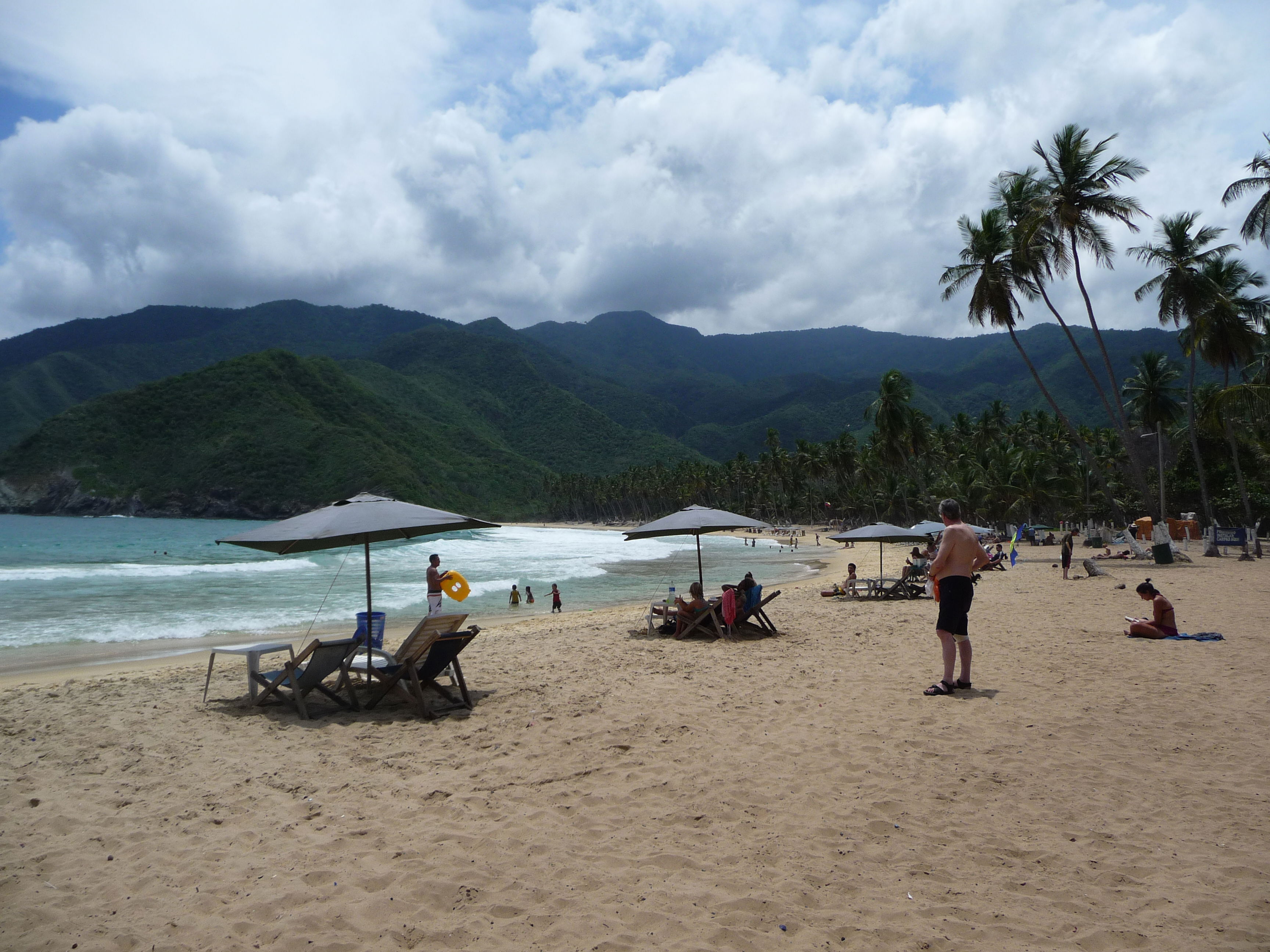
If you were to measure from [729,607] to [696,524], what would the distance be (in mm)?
1193

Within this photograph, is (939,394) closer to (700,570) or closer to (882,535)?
(882,535)

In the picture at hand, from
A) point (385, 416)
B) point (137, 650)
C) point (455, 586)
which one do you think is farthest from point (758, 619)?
point (385, 416)

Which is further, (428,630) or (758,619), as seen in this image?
(758,619)

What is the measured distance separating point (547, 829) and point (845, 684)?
11.8 ft

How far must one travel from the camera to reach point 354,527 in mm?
6031

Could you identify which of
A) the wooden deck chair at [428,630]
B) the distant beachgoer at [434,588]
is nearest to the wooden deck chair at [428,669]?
the wooden deck chair at [428,630]

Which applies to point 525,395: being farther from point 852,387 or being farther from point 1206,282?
point 1206,282

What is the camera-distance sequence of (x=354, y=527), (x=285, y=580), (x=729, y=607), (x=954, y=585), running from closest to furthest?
(x=954, y=585) < (x=354, y=527) < (x=729, y=607) < (x=285, y=580)

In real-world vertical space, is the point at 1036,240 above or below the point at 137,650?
above

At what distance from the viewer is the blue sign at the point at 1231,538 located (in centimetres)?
2027

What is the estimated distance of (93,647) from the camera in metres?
13.2

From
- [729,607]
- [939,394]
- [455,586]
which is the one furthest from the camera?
[939,394]

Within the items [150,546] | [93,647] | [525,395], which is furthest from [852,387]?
[93,647]

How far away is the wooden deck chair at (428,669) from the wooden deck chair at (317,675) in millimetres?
253
